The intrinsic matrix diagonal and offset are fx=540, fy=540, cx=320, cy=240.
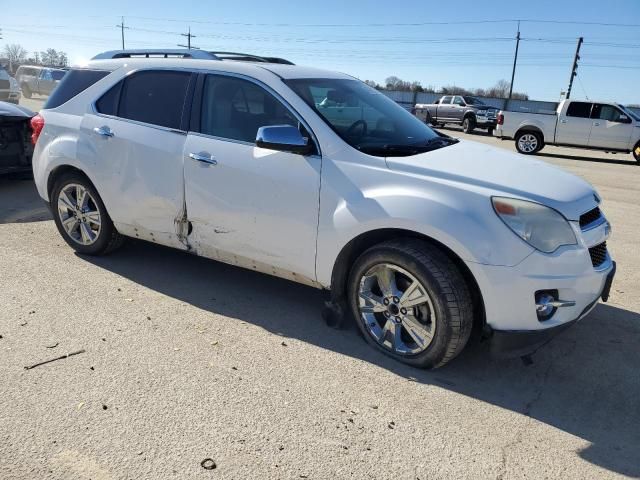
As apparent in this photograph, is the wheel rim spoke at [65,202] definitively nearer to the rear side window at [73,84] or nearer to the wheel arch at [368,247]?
the rear side window at [73,84]

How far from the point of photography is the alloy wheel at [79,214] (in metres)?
4.91

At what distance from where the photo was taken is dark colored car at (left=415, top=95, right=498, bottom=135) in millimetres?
27734

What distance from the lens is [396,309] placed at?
343cm

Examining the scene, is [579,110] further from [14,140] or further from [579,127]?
[14,140]

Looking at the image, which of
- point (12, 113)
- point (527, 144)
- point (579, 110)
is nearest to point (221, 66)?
point (12, 113)

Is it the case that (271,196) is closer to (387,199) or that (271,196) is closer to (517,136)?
(387,199)

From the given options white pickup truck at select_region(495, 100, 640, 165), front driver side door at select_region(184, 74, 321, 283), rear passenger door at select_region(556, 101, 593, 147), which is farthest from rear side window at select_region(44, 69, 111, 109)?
rear passenger door at select_region(556, 101, 593, 147)

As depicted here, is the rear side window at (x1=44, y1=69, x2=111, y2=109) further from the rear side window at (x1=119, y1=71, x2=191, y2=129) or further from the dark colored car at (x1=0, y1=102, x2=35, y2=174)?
the dark colored car at (x1=0, y1=102, x2=35, y2=174)

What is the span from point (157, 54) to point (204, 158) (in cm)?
147

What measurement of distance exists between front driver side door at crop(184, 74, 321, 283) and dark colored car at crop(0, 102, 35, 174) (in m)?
4.54

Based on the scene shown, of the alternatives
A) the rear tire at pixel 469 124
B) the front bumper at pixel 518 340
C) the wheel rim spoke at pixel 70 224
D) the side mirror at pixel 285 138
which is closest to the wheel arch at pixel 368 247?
the front bumper at pixel 518 340

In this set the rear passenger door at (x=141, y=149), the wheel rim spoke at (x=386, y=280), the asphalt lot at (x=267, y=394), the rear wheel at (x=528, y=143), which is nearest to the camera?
the asphalt lot at (x=267, y=394)

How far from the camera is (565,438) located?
2811 mm

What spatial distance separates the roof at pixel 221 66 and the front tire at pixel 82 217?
1054 mm
